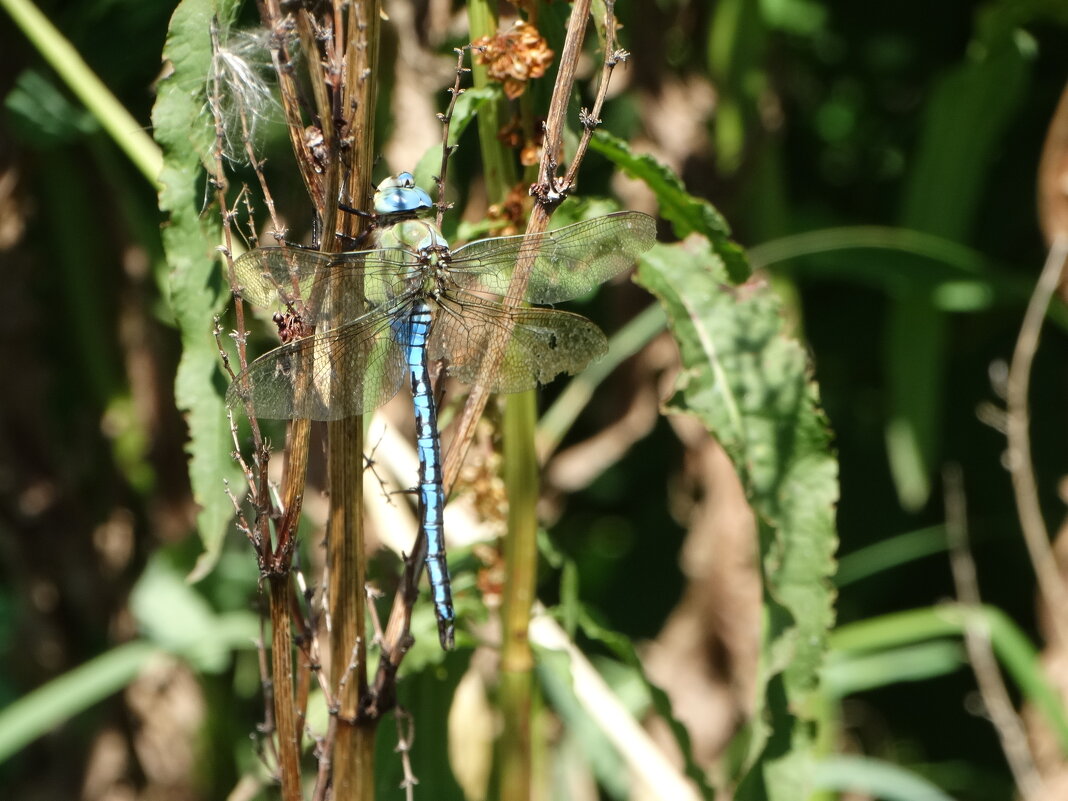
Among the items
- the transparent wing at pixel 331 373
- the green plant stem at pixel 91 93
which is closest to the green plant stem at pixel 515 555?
the transparent wing at pixel 331 373

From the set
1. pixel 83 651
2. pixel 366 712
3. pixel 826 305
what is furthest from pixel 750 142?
pixel 83 651

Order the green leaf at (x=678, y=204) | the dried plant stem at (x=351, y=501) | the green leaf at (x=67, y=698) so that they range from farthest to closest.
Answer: the green leaf at (x=67, y=698), the green leaf at (x=678, y=204), the dried plant stem at (x=351, y=501)

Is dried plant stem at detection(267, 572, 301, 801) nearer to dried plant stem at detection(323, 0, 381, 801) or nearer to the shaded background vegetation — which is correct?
dried plant stem at detection(323, 0, 381, 801)

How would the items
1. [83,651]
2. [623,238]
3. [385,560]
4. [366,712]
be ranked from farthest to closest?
[83,651]
[385,560]
[623,238]
[366,712]

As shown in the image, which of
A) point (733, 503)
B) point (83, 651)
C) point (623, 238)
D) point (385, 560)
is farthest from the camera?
point (83, 651)

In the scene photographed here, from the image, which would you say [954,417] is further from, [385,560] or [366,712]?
[366,712]

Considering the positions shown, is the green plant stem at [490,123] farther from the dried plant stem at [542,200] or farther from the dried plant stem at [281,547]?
the dried plant stem at [281,547]

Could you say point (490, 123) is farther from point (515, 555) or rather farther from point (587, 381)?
point (587, 381)
